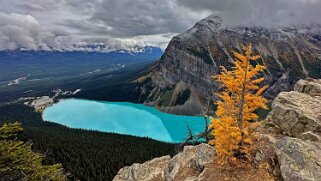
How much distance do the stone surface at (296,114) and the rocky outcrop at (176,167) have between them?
28.8 ft

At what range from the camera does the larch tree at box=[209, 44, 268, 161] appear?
2531cm

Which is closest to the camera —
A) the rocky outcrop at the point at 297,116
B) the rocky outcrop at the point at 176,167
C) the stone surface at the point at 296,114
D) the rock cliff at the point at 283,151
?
the rock cliff at the point at 283,151

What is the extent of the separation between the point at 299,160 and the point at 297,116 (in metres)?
8.68

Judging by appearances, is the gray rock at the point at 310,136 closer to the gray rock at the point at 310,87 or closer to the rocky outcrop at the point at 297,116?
the rocky outcrop at the point at 297,116

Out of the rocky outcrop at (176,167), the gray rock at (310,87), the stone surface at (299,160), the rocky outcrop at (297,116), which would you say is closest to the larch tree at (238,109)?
the stone surface at (299,160)

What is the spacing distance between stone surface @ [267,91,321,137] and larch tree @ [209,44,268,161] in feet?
17.4

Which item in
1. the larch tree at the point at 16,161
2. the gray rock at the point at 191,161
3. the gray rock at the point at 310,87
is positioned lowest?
the gray rock at the point at 191,161

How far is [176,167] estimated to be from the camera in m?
33.2

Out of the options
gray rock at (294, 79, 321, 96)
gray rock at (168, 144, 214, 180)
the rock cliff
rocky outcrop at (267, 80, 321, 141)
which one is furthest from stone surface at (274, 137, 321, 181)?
gray rock at (294, 79, 321, 96)

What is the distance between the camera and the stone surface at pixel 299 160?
2023cm

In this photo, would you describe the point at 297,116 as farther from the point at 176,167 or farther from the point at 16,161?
the point at 16,161

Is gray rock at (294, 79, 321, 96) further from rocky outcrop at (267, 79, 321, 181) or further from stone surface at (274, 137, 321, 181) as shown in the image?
stone surface at (274, 137, 321, 181)

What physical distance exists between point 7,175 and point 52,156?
Answer: 97885 millimetres

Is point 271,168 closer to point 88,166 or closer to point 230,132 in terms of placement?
point 230,132
